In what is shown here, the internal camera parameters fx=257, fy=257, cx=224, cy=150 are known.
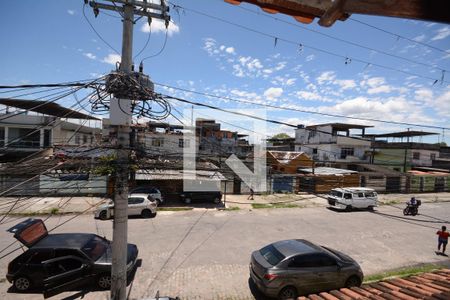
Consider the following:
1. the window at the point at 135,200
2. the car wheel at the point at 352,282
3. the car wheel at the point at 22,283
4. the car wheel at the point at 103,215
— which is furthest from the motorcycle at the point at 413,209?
the car wheel at the point at 22,283

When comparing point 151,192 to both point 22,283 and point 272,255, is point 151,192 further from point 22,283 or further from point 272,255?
point 272,255

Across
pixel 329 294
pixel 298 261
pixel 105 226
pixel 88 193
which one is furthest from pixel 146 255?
pixel 88 193

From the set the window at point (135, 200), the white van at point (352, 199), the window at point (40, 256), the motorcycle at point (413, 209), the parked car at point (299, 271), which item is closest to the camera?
the parked car at point (299, 271)

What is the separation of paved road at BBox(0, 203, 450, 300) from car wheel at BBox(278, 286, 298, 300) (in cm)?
110

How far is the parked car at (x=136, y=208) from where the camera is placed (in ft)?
A: 50.3

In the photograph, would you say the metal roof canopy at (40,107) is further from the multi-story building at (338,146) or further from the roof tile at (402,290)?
the multi-story building at (338,146)

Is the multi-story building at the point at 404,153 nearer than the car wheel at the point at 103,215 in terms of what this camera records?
No

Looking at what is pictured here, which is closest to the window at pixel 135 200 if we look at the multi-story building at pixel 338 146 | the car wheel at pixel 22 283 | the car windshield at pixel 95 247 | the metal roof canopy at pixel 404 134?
the car windshield at pixel 95 247

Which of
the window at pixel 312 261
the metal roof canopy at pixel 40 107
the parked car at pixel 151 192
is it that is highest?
the metal roof canopy at pixel 40 107

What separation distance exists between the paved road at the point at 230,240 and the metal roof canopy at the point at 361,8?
787 centimetres

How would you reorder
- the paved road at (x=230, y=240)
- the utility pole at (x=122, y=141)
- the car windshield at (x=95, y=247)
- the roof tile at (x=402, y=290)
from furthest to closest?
the paved road at (x=230, y=240), the car windshield at (x=95, y=247), the utility pole at (x=122, y=141), the roof tile at (x=402, y=290)

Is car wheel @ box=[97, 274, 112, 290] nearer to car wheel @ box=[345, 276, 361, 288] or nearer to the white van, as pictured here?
car wheel @ box=[345, 276, 361, 288]

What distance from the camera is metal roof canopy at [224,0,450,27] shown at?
169 centimetres

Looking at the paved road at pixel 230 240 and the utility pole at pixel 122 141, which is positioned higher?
the utility pole at pixel 122 141
